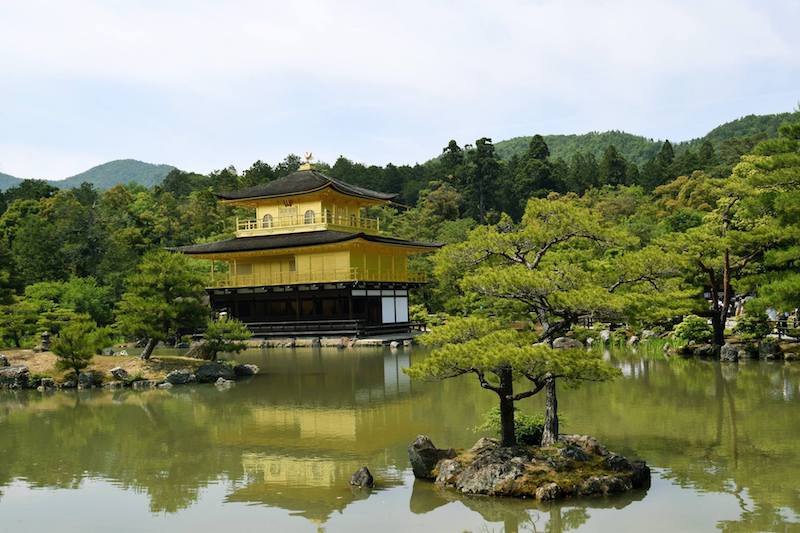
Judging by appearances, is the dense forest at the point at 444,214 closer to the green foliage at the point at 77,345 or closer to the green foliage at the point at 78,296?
the green foliage at the point at 78,296

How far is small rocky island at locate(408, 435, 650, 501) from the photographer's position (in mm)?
8797

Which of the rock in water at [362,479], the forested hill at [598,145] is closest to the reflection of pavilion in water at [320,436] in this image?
the rock in water at [362,479]

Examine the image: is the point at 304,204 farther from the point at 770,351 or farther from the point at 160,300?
the point at 770,351

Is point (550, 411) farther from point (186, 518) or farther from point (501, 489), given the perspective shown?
point (186, 518)

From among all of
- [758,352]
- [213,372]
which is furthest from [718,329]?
[213,372]

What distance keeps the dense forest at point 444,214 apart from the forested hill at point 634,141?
65 cm

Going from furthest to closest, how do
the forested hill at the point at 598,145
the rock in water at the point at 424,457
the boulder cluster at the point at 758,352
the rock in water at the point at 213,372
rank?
the forested hill at the point at 598,145
the boulder cluster at the point at 758,352
the rock in water at the point at 213,372
the rock in water at the point at 424,457

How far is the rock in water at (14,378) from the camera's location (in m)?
21.0

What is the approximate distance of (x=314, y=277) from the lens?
118 ft

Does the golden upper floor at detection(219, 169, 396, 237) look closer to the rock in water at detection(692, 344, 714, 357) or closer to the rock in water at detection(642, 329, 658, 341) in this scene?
the rock in water at detection(642, 329, 658, 341)

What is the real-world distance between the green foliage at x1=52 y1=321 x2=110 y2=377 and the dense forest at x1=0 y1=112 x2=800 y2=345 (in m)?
5.87

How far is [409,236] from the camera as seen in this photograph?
54.8m

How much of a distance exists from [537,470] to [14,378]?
678 inches

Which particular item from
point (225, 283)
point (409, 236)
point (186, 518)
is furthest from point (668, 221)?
point (186, 518)
